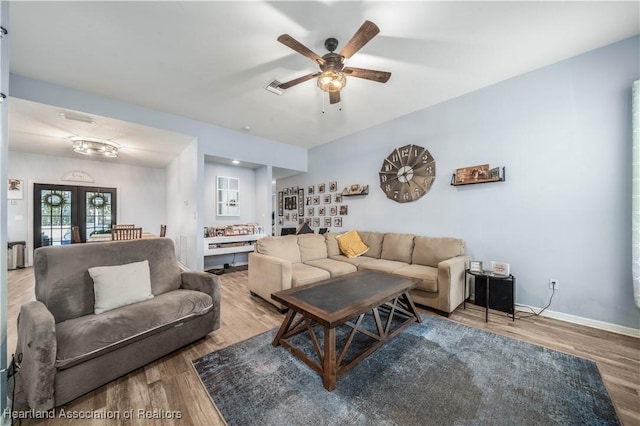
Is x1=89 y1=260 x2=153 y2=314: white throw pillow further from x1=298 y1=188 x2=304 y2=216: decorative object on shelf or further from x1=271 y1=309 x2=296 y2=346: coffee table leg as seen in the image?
x1=298 y1=188 x2=304 y2=216: decorative object on shelf

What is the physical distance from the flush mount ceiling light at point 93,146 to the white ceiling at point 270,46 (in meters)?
0.31

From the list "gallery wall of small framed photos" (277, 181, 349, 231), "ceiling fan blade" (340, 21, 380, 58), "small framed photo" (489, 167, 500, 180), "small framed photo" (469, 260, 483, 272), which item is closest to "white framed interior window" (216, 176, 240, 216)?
"gallery wall of small framed photos" (277, 181, 349, 231)

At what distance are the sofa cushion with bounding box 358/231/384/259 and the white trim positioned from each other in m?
1.86

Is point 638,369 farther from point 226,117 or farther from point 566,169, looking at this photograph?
point 226,117

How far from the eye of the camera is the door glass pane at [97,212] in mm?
5828

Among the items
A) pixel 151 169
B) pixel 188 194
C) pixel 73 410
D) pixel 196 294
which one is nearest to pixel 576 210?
pixel 196 294

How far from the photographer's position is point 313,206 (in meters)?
5.63

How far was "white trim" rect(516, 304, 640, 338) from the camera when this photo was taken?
Answer: 2203mm

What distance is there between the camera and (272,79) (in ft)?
9.36

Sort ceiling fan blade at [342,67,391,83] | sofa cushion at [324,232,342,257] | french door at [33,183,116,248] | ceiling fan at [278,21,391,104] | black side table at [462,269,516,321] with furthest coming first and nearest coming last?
french door at [33,183,116,248] → sofa cushion at [324,232,342,257] → black side table at [462,269,516,321] → ceiling fan blade at [342,67,391,83] → ceiling fan at [278,21,391,104]

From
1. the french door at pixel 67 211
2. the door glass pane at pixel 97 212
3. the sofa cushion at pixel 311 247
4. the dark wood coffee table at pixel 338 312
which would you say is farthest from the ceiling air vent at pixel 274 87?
the door glass pane at pixel 97 212

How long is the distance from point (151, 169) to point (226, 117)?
4.19 m

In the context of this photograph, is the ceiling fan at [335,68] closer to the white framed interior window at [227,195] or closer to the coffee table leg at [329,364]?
the coffee table leg at [329,364]

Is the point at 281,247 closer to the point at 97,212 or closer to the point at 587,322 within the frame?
the point at 587,322
